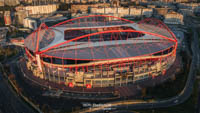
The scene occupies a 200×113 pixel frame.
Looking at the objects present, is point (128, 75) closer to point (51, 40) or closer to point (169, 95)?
point (169, 95)

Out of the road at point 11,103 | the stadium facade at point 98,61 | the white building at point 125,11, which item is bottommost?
the road at point 11,103

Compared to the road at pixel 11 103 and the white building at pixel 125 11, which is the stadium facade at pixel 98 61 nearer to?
the road at pixel 11 103

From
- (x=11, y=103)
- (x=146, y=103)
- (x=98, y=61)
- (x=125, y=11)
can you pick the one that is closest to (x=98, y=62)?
(x=98, y=61)

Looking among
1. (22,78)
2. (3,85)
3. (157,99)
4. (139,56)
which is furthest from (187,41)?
(3,85)

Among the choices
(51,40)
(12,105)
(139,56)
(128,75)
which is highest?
(51,40)

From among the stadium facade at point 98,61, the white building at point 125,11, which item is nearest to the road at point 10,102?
the stadium facade at point 98,61

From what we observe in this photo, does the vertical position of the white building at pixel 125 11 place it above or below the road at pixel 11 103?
above

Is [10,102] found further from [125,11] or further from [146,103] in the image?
[125,11]

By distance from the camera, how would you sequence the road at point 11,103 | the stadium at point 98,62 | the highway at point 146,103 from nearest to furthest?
the road at point 11,103 → the highway at point 146,103 → the stadium at point 98,62

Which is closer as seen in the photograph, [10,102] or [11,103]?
[11,103]

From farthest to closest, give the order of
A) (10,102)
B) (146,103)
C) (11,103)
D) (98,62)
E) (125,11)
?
(125,11), (98,62), (10,102), (11,103), (146,103)

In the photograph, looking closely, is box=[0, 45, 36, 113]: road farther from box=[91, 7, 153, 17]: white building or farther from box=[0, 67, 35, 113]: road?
box=[91, 7, 153, 17]: white building
